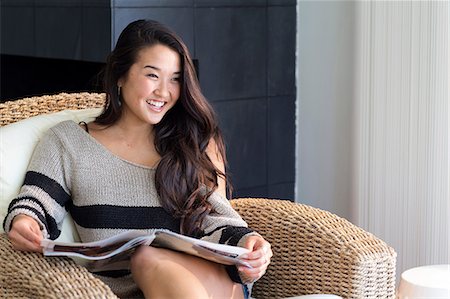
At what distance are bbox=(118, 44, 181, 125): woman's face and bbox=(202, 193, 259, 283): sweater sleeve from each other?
255 millimetres

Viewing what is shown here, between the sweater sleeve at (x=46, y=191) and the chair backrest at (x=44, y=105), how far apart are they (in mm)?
229

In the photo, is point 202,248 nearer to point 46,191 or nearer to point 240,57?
point 46,191

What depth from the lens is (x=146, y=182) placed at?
96.2 inches

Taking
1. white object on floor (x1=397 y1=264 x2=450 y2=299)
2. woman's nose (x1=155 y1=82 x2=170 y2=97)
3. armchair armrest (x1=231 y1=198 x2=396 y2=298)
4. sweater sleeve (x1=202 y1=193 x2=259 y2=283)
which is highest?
woman's nose (x1=155 y1=82 x2=170 y2=97)

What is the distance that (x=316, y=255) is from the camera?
2438 millimetres

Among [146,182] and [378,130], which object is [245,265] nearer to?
[146,182]

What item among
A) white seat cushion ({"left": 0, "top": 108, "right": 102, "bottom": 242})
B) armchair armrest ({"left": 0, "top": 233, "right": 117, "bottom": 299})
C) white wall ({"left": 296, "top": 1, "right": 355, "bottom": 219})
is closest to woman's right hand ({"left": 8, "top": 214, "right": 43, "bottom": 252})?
armchair armrest ({"left": 0, "top": 233, "right": 117, "bottom": 299})

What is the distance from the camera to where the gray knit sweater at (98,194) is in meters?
2.37

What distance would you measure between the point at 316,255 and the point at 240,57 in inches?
47.7

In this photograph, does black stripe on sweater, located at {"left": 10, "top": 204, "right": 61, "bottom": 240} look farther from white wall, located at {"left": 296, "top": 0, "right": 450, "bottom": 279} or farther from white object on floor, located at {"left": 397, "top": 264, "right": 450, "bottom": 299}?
white wall, located at {"left": 296, "top": 0, "right": 450, "bottom": 279}

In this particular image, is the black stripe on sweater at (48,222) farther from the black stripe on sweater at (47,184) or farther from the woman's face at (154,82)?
the woman's face at (154,82)

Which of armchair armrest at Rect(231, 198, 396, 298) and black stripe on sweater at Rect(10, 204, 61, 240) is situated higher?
black stripe on sweater at Rect(10, 204, 61, 240)

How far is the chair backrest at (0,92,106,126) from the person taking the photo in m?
2.65

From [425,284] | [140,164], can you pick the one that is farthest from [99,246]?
[425,284]
